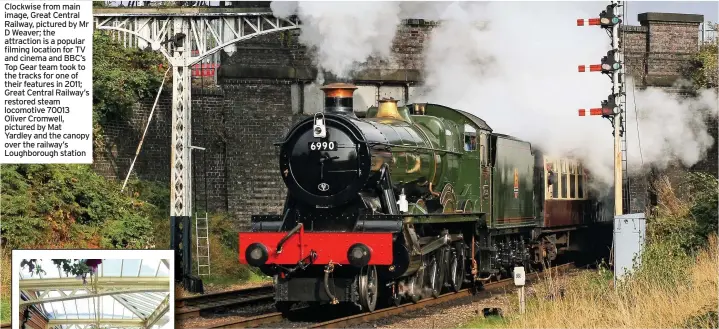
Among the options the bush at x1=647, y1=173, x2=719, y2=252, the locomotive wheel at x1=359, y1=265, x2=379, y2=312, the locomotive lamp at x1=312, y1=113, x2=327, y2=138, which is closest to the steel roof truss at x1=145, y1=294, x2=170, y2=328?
the locomotive wheel at x1=359, y1=265, x2=379, y2=312

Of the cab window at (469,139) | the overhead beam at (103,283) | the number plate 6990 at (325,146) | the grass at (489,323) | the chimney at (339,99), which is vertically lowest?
the grass at (489,323)

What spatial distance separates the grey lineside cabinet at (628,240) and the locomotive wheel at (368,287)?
3925 millimetres

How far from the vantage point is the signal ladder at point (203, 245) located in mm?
20641

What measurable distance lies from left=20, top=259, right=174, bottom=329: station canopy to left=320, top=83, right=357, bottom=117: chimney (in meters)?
5.29

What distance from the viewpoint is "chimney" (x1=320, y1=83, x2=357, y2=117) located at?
1527 centimetres

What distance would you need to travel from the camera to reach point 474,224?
17656 millimetres

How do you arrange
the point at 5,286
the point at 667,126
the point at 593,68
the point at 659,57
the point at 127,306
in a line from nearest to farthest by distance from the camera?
the point at 127,306 → the point at 5,286 → the point at 593,68 → the point at 667,126 → the point at 659,57

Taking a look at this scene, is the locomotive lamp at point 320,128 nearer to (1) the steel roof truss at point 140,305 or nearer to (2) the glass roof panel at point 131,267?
(2) the glass roof panel at point 131,267

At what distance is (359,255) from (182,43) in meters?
7.40

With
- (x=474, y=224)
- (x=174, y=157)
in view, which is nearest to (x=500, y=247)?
(x=474, y=224)

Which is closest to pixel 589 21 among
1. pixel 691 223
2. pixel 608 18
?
pixel 608 18

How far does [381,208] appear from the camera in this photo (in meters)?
14.7

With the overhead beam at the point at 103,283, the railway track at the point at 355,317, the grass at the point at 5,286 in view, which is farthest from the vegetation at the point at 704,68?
the overhead beam at the point at 103,283

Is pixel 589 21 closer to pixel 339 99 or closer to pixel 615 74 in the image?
pixel 615 74
